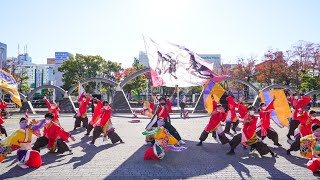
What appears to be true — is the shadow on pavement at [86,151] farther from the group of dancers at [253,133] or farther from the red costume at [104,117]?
the group of dancers at [253,133]

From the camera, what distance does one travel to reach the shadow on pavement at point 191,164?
7051mm

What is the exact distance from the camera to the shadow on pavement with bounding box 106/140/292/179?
7051 mm

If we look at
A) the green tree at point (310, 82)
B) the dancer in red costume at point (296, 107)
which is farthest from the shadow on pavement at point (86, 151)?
the green tree at point (310, 82)

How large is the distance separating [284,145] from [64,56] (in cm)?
8732

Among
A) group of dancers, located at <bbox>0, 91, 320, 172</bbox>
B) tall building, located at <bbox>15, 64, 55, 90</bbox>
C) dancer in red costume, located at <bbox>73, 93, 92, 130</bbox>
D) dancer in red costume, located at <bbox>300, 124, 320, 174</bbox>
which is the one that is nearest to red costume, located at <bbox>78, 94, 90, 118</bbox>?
dancer in red costume, located at <bbox>73, 93, 92, 130</bbox>

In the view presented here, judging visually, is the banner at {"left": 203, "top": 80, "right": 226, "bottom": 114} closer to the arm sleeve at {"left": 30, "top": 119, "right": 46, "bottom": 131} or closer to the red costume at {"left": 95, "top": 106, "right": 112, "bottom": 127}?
the red costume at {"left": 95, "top": 106, "right": 112, "bottom": 127}

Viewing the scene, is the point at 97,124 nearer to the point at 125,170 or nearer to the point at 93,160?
the point at 93,160

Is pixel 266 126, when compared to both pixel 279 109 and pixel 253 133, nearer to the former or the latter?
pixel 279 109

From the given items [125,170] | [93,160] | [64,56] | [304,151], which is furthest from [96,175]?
[64,56]

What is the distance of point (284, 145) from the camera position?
11.0 metres

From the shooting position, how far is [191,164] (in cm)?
808

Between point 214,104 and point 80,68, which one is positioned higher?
point 80,68

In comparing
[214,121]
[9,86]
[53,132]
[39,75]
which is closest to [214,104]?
[214,121]

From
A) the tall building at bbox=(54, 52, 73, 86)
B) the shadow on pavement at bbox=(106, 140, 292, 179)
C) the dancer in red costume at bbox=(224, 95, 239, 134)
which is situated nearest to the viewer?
the shadow on pavement at bbox=(106, 140, 292, 179)
